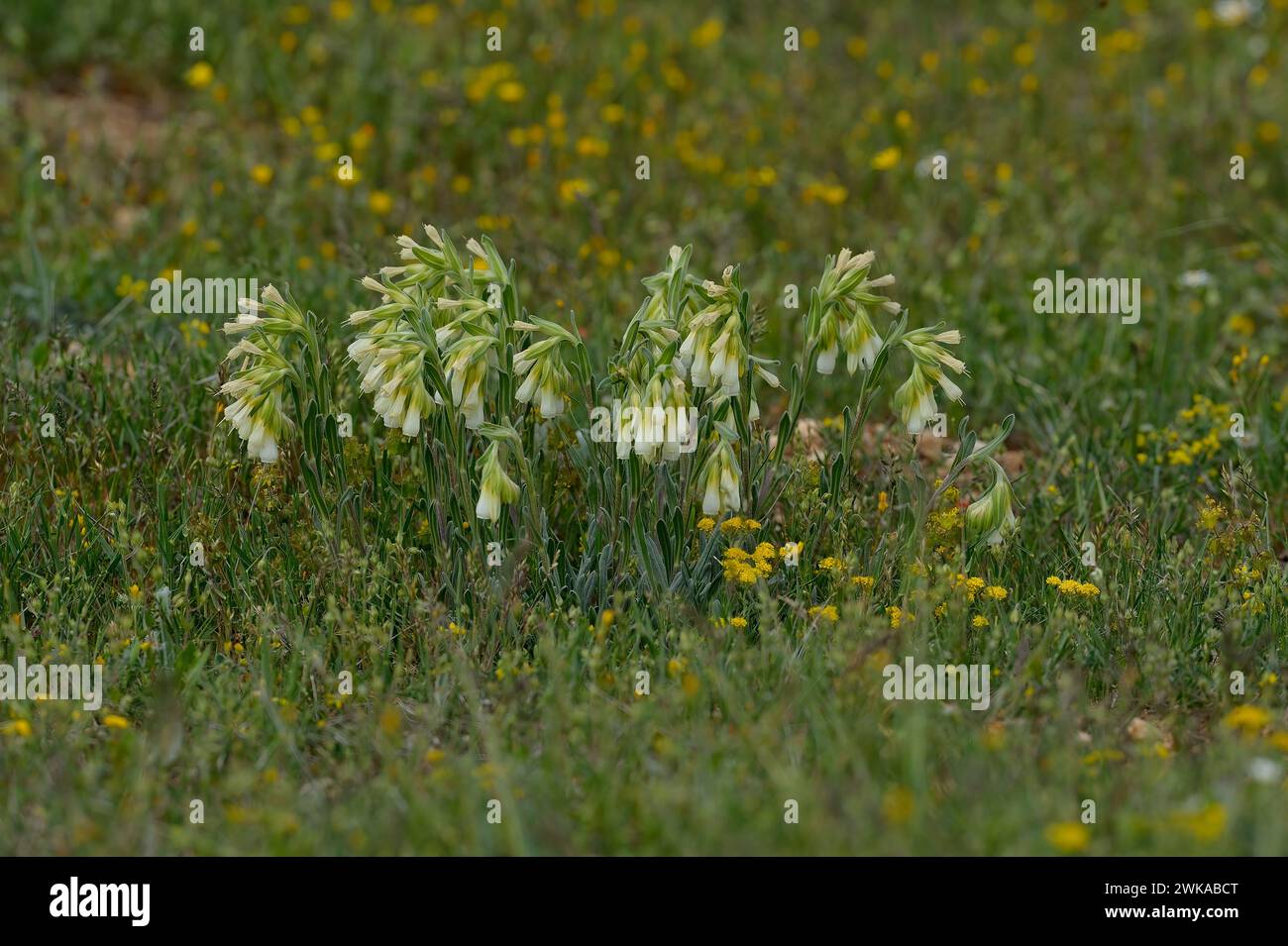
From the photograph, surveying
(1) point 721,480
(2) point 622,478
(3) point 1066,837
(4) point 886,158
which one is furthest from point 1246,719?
(4) point 886,158

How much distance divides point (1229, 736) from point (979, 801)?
61 centimetres

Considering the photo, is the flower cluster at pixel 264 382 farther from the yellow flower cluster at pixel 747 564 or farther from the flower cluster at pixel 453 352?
the yellow flower cluster at pixel 747 564

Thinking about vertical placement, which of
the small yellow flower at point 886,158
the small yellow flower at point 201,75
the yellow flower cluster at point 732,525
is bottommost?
the yellow flower cluster at point 732,525

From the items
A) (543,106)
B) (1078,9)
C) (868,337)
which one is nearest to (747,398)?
(868,337)

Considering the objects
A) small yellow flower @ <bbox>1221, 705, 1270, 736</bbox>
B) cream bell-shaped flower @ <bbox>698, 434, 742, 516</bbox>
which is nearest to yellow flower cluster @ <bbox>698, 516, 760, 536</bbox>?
cream bell-shaped flower @ <bbox>698, 434, 742, 516</bbox>

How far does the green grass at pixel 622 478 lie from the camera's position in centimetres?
311

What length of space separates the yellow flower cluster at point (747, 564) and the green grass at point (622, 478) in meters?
0.08

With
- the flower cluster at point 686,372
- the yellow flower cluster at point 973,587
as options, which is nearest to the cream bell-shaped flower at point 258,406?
the flower cluster at point 686,372

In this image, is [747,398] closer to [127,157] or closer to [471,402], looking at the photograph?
[471,402]

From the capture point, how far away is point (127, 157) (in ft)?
22.3

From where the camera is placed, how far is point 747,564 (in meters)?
3.85

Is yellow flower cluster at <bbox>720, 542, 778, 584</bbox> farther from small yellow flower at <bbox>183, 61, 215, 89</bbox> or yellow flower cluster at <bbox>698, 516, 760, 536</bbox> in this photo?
small yellow flower at <bbox>183, 61, 215, 89</bbox>

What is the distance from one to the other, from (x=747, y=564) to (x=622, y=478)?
1.31ft

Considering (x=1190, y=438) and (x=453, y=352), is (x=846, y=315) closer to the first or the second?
(x=453, y=352)
